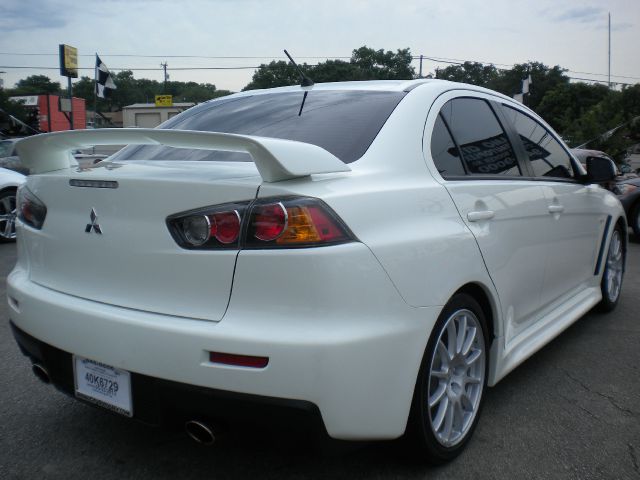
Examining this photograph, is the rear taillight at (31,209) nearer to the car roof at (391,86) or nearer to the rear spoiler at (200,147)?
the rear spoiler at (200,147)

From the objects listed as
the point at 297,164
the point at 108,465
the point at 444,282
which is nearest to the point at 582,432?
the point at 444,282

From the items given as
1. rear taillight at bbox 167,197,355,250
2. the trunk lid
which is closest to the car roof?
the trunk lid

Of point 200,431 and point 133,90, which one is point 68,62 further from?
point 133,90

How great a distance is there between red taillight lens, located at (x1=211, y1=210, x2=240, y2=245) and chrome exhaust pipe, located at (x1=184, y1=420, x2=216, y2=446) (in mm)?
597

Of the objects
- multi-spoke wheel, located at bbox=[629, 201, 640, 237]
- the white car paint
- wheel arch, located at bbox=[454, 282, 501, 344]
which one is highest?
the white car paint

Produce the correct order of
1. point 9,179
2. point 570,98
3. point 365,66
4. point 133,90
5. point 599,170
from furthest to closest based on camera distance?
point 133,90 < point 570,98 < point 365,66 < point 9,179 < point 599,170

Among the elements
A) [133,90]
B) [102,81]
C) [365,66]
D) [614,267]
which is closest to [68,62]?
[102,81]

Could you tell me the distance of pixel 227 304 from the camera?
1951mm

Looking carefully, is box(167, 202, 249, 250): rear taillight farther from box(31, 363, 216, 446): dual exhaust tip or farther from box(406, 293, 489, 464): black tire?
box(406, 293, 489, 464): black tire

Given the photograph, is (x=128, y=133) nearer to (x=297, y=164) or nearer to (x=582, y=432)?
(x=297, y=164)

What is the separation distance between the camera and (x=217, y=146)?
2.07 metres

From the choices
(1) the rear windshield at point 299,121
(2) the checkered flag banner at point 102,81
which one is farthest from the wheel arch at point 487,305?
(2) the checkered flag banner at point 102,81

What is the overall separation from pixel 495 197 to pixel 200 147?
4.62 feet

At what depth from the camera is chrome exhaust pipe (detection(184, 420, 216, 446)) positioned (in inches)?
79.4
